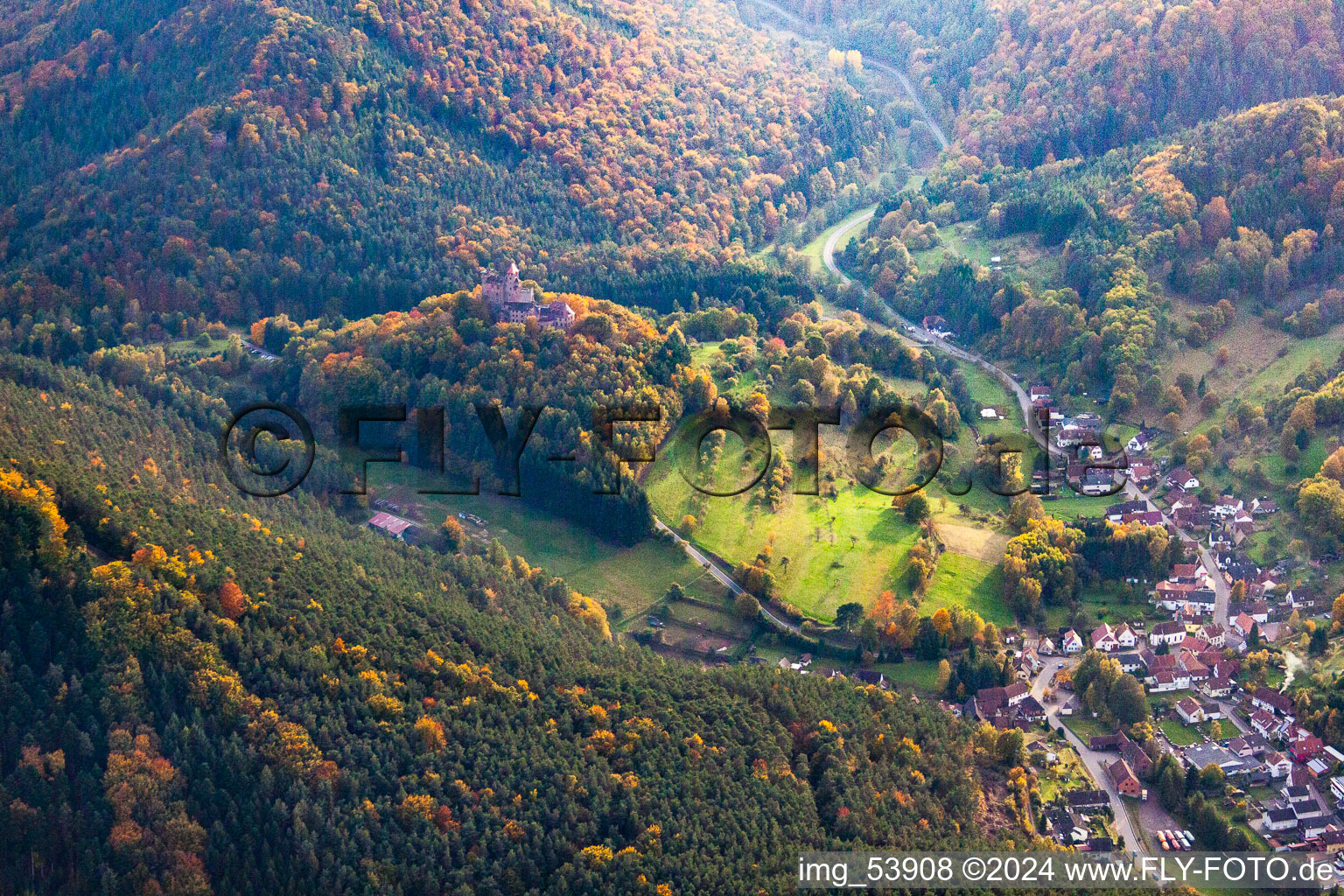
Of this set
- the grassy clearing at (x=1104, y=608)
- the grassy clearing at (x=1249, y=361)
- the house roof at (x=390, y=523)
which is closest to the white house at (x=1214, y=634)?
the grassy clearing at (x=1104, y=608)

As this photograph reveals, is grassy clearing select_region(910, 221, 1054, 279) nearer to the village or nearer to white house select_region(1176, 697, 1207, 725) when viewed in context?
the village

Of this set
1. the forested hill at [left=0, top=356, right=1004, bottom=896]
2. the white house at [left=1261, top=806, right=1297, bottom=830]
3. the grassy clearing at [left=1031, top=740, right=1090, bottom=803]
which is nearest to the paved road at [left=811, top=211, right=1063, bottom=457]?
the grassy clearing at [left=1031, top=740, right=1090, bottom=803]

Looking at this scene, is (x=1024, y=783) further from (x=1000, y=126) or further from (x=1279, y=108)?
(x=1000, y=126)

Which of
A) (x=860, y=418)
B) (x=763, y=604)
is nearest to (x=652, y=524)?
(x=763, y=604)

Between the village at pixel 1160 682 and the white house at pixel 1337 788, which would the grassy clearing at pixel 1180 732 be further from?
the white house at pixel 1337 788

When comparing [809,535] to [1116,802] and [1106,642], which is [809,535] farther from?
[1116,802]
